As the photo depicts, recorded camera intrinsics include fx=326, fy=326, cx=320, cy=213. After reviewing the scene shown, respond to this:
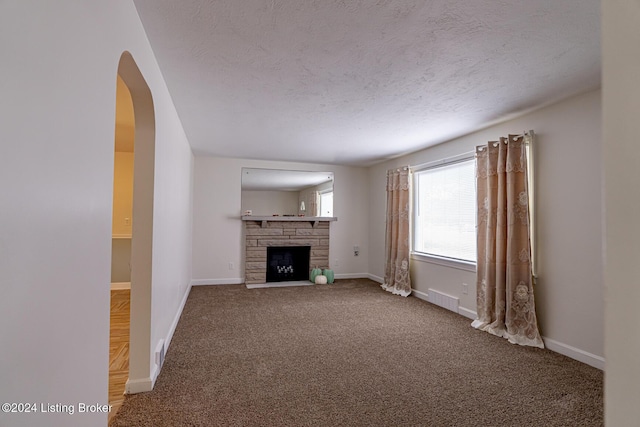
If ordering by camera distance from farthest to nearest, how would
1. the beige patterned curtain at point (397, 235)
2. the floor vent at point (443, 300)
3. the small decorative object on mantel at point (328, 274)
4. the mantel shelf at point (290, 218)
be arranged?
1. the small decorative object on mantel at point (328, 274)
2. the mantel shelf at point (290, 218)
3. the beige patterned curtain at point (397, 235)
4. the floor vent at point (443, 300)

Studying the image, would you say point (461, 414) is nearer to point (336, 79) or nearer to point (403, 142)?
point (336, 79)

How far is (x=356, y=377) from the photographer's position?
244 cm

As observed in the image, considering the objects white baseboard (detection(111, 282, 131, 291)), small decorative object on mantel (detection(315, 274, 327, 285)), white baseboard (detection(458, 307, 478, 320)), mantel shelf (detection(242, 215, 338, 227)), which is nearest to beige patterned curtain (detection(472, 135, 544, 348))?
white baseboard (detection(458, 307, 478, 320))

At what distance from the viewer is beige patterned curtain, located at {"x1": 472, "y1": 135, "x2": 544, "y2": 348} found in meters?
3.16

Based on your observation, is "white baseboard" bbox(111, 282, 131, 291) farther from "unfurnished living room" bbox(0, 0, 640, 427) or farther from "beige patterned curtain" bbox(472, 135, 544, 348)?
"beige patterned curtain" bbox(472, 135, 544, 348)

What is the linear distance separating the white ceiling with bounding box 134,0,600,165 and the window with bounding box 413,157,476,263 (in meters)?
0.82

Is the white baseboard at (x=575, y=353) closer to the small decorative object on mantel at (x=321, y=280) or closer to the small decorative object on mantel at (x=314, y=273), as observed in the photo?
the small decorative object on mantel at (x=321, y=280)

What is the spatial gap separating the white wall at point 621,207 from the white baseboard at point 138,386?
2530mm

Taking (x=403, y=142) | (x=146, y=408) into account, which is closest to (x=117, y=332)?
(x=146, y=408)

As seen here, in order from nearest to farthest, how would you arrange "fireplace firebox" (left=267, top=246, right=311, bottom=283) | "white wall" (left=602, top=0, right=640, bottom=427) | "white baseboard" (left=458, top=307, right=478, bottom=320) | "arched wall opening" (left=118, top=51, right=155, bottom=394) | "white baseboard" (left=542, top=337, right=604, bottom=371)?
"white wall" (left=602, top=0, right=640, bottom=427)
"arched wall opening" (left=118, top=51, right=155, bottom=394)
"white baseboard" (left=542, top=337, right=604, bottom=371)
"white baseboard" (left=458, top=307, right=478, bottom=320)
"fireplace firebox" (left=267, top=246, right=311, bottom=283)

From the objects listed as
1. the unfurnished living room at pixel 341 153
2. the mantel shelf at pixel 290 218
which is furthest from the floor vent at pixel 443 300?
the mantel shelf at pixel 290 218

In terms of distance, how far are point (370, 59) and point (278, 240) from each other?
4.32 meters

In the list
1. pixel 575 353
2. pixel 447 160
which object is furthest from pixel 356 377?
pixel 447 160

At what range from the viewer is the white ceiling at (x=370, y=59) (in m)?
1.69
